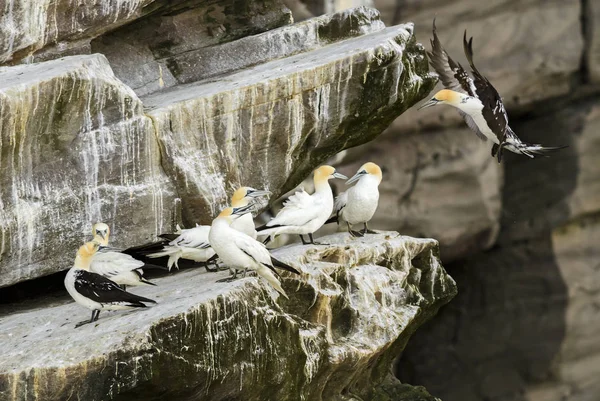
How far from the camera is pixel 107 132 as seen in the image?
7449 millimetres

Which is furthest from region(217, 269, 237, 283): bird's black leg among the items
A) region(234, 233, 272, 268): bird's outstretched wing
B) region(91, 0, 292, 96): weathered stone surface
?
region(91, 0, 292, 96): weathered stone surface

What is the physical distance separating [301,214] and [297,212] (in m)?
0.04

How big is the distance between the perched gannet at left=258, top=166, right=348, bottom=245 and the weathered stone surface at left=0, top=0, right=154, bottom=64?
221 centimetres

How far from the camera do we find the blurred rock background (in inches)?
471

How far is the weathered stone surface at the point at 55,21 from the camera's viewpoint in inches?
311

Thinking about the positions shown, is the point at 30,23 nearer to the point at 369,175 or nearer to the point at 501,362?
the point at 369,175

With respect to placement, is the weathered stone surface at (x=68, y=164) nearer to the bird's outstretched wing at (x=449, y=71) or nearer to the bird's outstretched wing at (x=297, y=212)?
the bird's outstretched wing at (x=297, y=212)

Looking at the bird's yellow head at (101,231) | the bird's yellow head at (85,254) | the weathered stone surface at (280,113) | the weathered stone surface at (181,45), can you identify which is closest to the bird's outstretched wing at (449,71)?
the weathered stone surface at (280,113)

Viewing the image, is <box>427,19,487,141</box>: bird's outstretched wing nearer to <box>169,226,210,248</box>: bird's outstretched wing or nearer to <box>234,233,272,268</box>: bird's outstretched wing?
<box>169,226,210,248</box>: bird's outstretched wing

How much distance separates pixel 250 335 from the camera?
6227 millimetres

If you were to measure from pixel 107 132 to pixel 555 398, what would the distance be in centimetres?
765

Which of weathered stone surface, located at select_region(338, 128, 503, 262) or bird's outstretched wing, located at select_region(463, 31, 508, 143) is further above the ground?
bird's outstretched wing, located at select_region(463, 31, 508, 143)

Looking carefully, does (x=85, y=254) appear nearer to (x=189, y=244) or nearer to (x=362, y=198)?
(x=189, y=244)

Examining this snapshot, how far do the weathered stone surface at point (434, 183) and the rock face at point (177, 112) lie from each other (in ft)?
8.38
